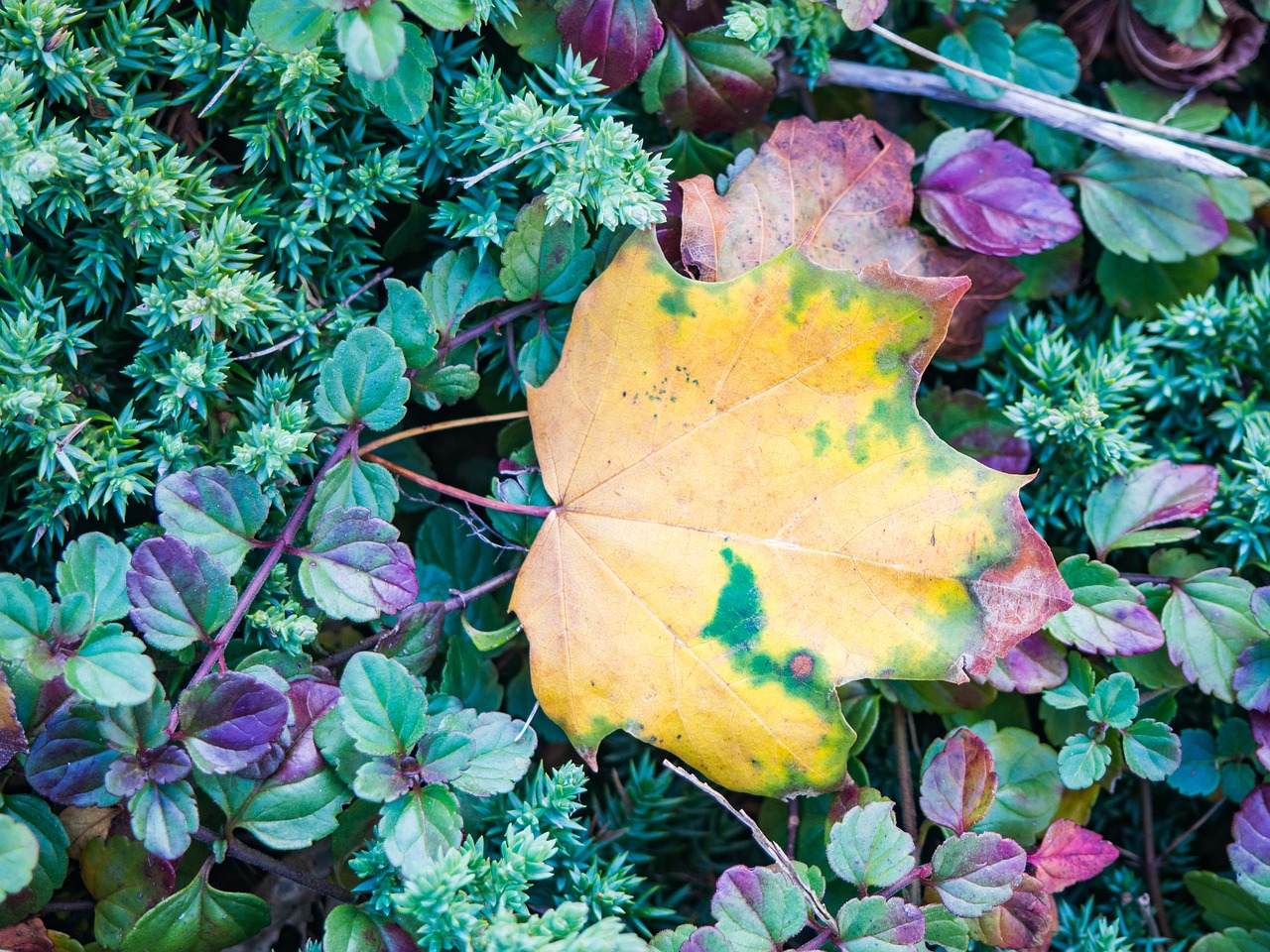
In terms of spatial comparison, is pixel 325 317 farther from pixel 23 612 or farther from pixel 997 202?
pixel 997 202

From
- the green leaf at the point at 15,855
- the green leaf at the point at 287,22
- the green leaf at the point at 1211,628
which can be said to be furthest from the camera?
the green leaf at the point at 1211,628

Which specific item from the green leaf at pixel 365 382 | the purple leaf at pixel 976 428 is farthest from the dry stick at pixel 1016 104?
the green leaf at pixel 365 382

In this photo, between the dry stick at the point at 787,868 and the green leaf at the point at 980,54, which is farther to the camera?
the green leaf at the point at 980,54

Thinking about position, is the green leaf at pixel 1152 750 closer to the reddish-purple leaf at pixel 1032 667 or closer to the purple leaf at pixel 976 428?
the reddish-purple leaf at pixel 1032 667

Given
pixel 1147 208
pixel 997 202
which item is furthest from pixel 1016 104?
pixel 1147 208

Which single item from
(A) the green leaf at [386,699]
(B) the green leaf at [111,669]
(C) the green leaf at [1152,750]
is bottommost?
(C) the green leaf at [1152,750]

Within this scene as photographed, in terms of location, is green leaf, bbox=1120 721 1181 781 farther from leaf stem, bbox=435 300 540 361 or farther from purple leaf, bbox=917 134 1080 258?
leaf stem, bbox=435 300 540 361

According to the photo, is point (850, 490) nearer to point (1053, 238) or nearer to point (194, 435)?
point (1053, 238)

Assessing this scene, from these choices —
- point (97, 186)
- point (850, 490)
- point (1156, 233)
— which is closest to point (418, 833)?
point (850, 490)
